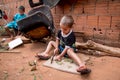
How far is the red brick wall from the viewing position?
11.2ft

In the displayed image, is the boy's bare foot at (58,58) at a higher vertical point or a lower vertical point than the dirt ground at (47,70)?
higher

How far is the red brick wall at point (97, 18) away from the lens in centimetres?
341

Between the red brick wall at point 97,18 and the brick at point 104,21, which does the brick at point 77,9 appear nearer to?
the red brick wall at point 97,18

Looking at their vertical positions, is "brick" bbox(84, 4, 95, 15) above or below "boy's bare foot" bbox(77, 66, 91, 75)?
above

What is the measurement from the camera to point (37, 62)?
327cm

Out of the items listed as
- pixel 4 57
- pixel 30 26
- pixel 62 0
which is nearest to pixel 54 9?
pixel 62 0

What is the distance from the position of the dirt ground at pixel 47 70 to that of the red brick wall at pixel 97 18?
0.48m

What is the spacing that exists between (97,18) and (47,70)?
137 centimetres

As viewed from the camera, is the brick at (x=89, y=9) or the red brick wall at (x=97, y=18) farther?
the brick at (x=89, y=9)

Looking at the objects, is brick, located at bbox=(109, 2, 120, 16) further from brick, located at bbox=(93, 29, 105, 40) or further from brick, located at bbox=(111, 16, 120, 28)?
brick, located at bbox=(93, 29, 105, 40)

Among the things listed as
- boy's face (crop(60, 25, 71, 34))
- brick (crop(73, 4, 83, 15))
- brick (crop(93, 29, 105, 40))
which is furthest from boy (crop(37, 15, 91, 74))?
brick (crop(73, 4, 83, 15))

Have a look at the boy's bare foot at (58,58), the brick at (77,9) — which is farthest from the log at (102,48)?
the brick at (77,9)

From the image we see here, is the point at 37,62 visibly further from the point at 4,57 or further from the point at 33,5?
the point at 33,5

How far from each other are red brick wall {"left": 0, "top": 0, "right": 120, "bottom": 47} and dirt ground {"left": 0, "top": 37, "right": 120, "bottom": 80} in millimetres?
479
